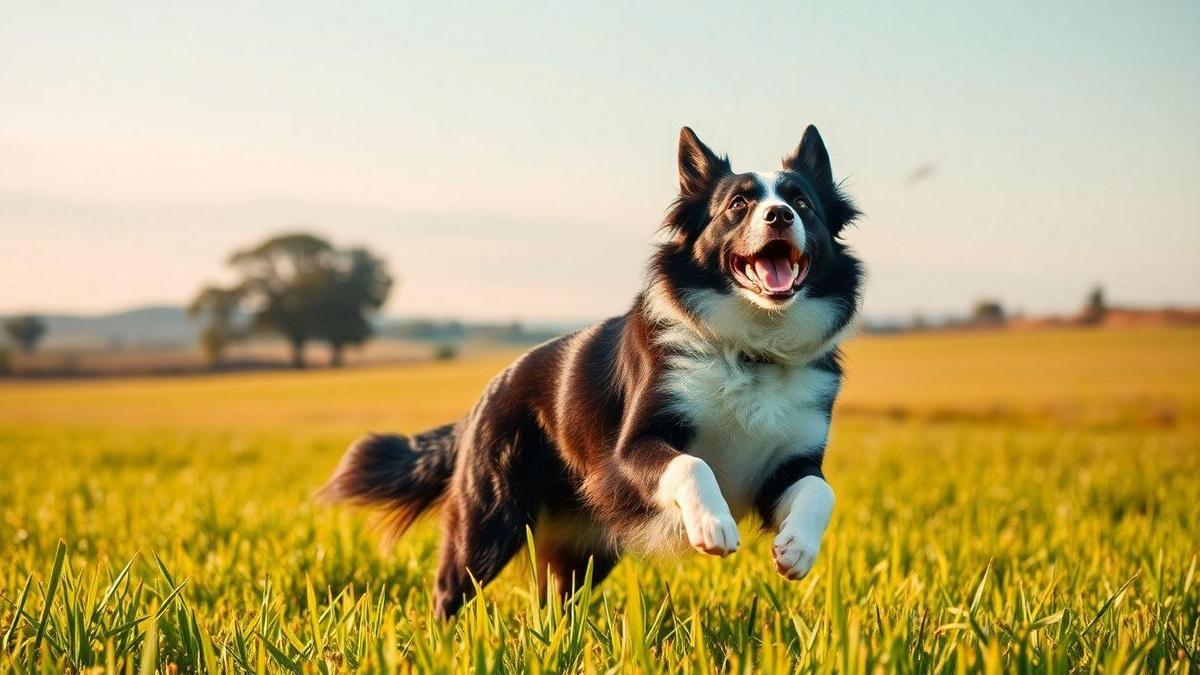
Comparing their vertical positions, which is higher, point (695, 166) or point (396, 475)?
point (695, 166)

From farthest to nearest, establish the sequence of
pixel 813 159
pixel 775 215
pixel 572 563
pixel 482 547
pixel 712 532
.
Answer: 1. pixel 572 563
2. pixel 813 159
3. pixel 482 547
4. pixel 775 215
5. pixel 712 532

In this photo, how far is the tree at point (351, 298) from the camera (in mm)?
48406

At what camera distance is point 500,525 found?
3809 millimetres

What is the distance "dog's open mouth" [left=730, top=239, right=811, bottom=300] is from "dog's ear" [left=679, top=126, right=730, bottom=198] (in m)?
0.42

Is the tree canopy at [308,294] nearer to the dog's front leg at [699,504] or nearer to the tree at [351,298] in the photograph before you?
the tree at [351,298]

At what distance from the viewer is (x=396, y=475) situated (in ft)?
14.4

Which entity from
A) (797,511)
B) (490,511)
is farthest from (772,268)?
(490,511)

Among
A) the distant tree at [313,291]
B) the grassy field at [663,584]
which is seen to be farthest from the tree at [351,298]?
the grassy field at [663,584]

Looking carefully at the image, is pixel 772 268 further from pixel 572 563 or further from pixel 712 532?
pixel 572 563

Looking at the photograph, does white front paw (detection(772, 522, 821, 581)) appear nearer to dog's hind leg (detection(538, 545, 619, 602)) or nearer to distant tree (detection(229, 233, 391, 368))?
dog's hind leg (detection(538, 545, 619, 602))

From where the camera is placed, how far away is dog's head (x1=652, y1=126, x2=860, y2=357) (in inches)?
135

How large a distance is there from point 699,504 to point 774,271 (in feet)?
3.24

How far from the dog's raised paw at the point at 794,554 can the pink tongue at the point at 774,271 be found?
0.91 m

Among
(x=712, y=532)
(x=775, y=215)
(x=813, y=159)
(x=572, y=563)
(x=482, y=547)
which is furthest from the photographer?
(x=572, y=563)
